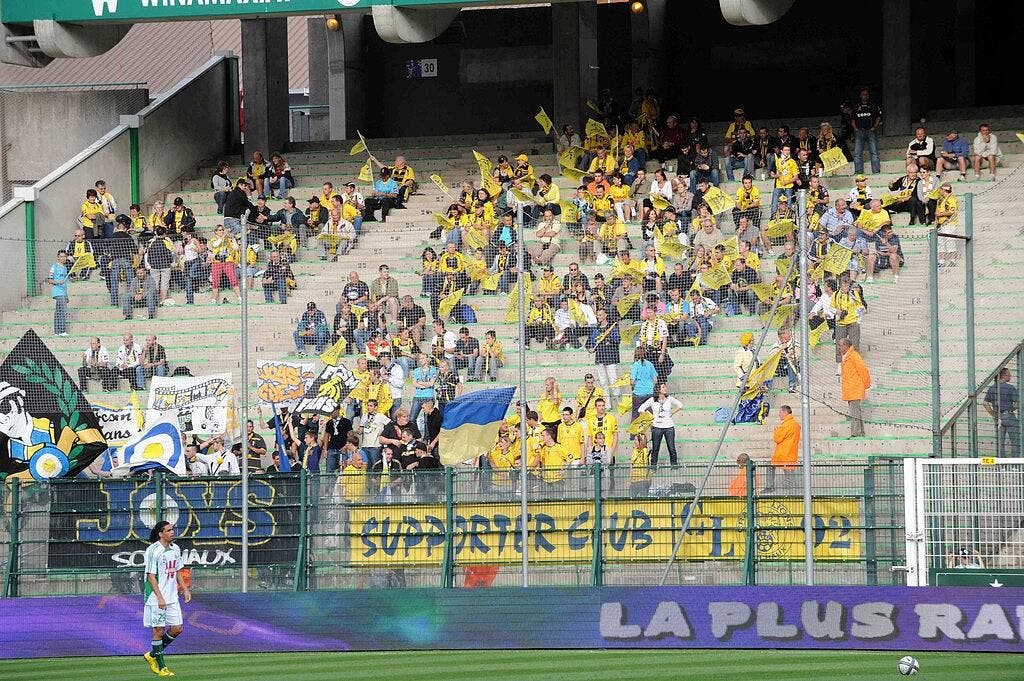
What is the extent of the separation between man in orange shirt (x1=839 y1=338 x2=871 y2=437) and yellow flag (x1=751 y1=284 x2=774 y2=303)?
0.97 m

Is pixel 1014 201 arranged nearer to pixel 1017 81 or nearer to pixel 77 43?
pixel 1017 81

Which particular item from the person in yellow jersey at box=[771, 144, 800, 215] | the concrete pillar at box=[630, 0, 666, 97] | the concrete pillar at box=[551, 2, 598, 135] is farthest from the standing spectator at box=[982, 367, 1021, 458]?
the concrete pillar at box=[630, 0, 666, 97]

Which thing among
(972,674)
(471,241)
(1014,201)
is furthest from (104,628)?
(1014,201)

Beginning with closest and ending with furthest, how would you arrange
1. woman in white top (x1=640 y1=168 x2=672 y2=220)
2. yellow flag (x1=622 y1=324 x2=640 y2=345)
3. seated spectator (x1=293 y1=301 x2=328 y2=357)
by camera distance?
yellow flag (x1=622 y1=324 x2=640 y2=345), seated spectator (x1=293 y1=301 x2=328 y2=357), woman in white top (x1=640 y1=168 x2=672 y2=220)

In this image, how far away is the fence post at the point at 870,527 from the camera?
1833cm

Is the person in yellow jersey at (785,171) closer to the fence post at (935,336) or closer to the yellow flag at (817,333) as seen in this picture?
the yellow flag at (817,333)

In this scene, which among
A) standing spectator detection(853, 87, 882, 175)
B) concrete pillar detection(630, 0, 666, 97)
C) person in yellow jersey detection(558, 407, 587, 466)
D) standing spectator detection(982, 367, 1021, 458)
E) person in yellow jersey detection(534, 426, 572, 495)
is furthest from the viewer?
concrete pillar detection(630, 0, 666, 97)

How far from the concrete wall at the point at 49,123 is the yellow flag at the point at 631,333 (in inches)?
730

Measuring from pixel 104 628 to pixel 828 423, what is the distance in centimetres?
904

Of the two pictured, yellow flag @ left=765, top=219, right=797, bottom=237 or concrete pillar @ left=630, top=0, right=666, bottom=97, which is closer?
yellow flag @ left=765, top=219, right=797, bottom=237

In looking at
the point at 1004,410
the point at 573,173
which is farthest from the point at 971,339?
the point at 573,173

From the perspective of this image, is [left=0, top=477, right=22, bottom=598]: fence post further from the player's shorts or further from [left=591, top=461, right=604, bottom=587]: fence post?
[left=591, top=461, right=604, bottom=587]: fence post

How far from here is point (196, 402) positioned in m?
20.3

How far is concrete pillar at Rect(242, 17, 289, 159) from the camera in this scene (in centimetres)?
3497
